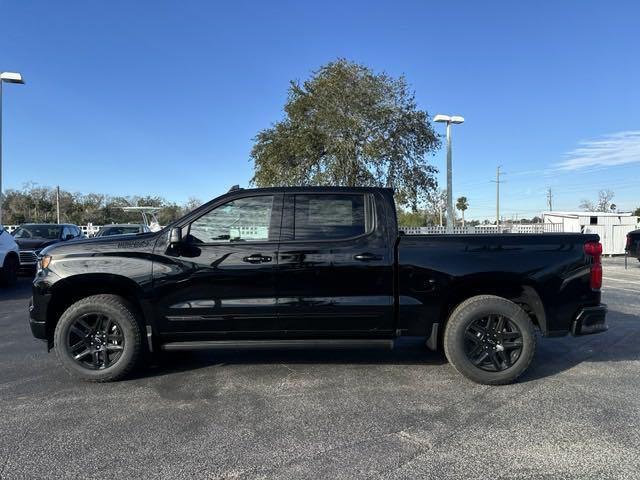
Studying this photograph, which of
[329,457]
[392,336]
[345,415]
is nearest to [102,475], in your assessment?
[329,457]

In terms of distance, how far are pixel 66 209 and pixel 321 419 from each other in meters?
66.7

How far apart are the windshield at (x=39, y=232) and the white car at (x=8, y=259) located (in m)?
2.54

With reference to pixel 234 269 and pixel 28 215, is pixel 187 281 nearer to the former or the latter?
pixel 234 269

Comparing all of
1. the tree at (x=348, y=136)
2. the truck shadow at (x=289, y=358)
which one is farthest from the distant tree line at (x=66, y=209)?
the truck shadow at (x=289, y=358)

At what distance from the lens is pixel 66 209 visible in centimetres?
6181

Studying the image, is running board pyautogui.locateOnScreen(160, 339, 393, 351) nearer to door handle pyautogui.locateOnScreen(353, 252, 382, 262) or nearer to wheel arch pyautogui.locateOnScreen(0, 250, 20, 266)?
door handle pyautogui.locateOnScreen(353, 252, 382, 262)

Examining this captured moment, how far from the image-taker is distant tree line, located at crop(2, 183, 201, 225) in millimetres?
57500

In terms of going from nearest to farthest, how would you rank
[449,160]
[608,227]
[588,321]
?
[588,321] < [449,160] < [608,227]

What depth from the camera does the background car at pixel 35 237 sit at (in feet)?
44.0

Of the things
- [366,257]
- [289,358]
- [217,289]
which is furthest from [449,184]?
[217,289]

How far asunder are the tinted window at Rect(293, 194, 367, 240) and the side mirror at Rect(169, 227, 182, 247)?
1106 millimetres

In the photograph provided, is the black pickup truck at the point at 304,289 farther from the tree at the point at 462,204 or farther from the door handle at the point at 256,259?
the tree at the point at 462,204

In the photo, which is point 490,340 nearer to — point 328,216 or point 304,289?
point 304,289

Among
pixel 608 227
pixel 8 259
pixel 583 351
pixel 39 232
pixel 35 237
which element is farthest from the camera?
pixel 608 227
